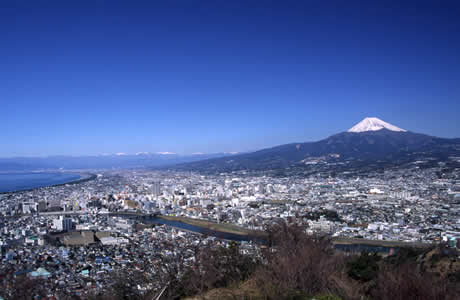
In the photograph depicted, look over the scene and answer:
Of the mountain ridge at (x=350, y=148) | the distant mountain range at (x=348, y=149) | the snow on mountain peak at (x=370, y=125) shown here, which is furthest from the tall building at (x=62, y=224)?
the snow on mountain peak at (x=370, y=125)

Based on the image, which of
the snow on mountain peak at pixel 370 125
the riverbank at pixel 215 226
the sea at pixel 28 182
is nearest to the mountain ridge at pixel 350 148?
the snow on mountain peak at pixel 370 125

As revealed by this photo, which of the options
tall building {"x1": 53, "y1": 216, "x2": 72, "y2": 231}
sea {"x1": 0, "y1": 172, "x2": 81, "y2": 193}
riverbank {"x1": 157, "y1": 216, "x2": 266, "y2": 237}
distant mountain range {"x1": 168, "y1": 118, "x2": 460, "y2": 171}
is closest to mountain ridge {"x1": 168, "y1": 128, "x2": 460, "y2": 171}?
distant mountain range {"x1": 168, "y1": 118, "x2": 460, "y2": 171}

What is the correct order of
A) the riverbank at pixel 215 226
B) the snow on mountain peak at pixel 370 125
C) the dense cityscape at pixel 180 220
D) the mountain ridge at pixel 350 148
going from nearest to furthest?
the dense cityscape at pixel 180 220, the riverbank at pixel 215 226, the mountain ridge at pixel 350 148, the snow on mountain peak at pixel 370 125

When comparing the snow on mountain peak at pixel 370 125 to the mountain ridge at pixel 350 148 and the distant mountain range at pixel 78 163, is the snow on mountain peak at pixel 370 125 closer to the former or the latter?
the mountain ridge at pixel 350 148

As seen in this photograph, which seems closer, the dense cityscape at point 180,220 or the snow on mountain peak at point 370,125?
the dense cityscape at point 180,220

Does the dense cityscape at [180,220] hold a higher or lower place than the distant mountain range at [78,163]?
lower

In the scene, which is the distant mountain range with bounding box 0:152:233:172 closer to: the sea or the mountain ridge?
the sea

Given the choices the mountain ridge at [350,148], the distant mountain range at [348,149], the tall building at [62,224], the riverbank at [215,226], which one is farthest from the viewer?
the mountain ridge at [350,148]

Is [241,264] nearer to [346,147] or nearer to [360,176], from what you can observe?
[360,176]

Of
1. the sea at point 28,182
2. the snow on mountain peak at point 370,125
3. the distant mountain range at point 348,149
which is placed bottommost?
the sea at point 28,182

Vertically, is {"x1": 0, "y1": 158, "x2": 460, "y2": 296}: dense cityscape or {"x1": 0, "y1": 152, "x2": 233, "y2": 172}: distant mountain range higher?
{"x1": 0, "y1": 152, "x2": 233, "y2": 172}: distant mountain range

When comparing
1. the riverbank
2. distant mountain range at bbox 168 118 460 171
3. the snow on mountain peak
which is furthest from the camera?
the snow on mountain peak

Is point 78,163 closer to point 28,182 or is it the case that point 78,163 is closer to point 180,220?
point 28,182
